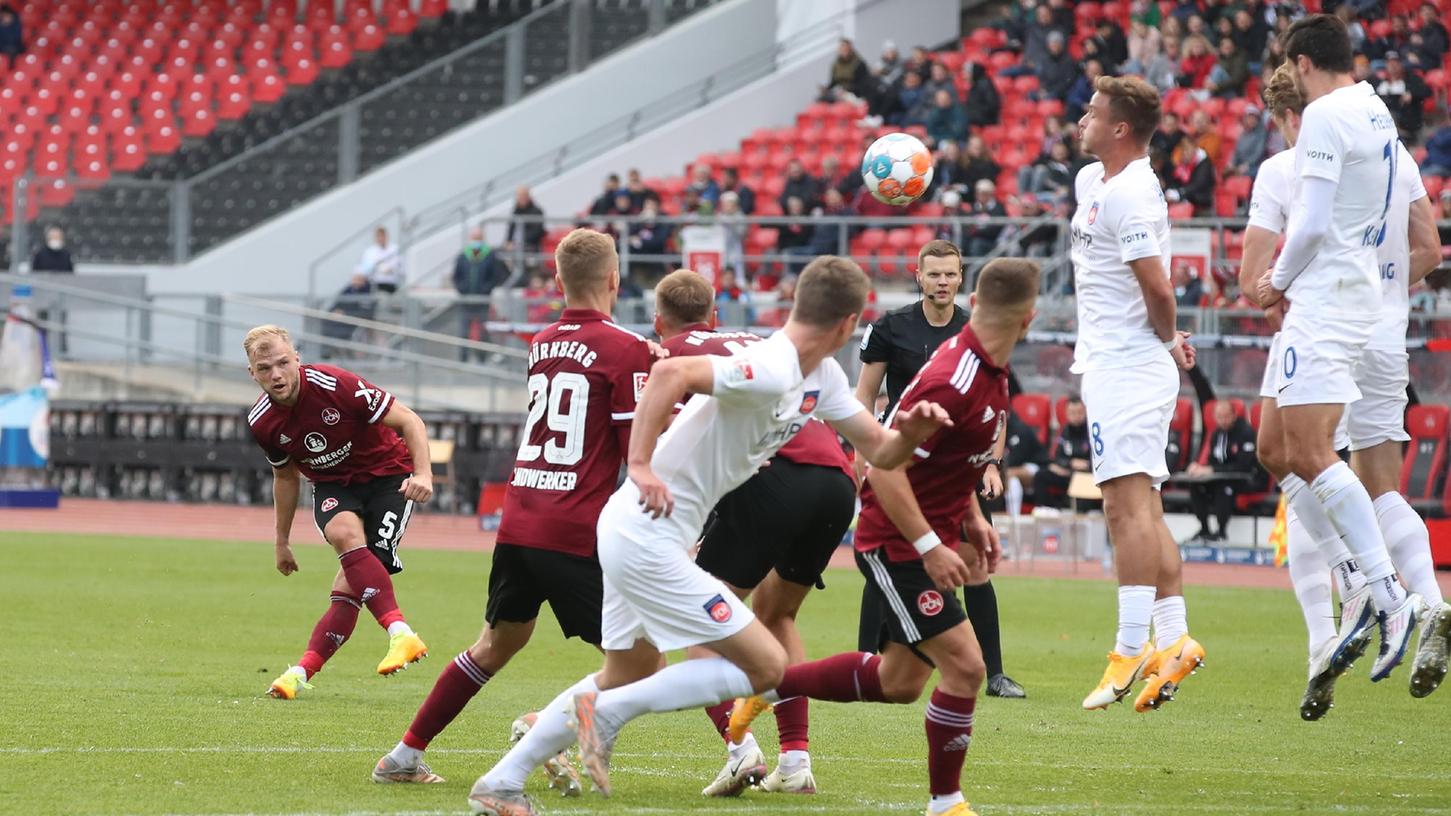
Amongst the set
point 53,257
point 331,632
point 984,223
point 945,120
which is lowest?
point 331,632

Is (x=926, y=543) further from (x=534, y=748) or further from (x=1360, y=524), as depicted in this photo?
(x=1360, y=524)

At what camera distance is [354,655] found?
40.1 ft

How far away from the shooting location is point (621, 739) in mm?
8758

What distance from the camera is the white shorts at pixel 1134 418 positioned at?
8.30 meters

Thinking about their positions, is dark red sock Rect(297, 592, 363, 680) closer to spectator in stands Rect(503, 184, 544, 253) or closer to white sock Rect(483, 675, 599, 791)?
white sock Rect(483, 675, 599, 791)

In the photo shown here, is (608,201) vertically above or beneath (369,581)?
above

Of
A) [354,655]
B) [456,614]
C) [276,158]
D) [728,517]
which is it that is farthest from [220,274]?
[728,517]

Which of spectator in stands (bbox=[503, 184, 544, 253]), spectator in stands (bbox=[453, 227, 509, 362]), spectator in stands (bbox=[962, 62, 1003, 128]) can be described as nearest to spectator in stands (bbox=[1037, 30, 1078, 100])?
spectator in stands (bbox=[962, 62, 1003, 128])

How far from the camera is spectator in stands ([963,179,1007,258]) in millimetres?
23547

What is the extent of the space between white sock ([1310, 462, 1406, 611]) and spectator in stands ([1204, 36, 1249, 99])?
18889 millimetres

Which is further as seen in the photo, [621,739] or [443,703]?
[621,739]

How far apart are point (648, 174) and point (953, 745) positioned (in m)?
25.8

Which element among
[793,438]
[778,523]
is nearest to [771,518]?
[778,523]

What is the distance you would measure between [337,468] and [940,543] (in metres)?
4.37
